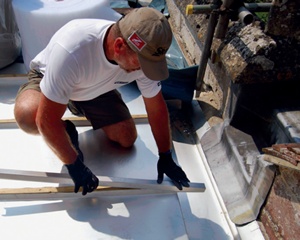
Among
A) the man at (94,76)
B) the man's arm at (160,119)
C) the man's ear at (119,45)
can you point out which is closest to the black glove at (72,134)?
the man at (94,76)

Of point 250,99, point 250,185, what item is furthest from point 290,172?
point 250,99

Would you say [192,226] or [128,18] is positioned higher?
[128,18]

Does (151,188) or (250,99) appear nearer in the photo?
(250,99)

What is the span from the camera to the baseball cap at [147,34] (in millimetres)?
1428

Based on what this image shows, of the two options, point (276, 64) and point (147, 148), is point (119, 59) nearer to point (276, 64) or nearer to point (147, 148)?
point (276, 64)

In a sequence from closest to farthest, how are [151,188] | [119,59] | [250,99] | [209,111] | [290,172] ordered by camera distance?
1. [290,172]
2. [119,59]
3. [250,99]
4. [151,188]
5. [209,111]

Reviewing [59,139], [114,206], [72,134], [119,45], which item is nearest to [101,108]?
[72,134]

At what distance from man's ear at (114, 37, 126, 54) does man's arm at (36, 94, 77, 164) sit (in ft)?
1.33

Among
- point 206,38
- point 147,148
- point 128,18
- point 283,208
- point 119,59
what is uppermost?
point 128,18

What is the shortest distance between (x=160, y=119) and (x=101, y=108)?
1.57ft

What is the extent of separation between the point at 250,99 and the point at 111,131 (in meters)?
0.98

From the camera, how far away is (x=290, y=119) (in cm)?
161

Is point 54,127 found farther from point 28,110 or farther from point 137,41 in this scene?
point 137,41

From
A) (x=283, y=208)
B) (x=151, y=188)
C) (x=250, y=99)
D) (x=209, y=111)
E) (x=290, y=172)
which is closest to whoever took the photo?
(x=290, y=172)
